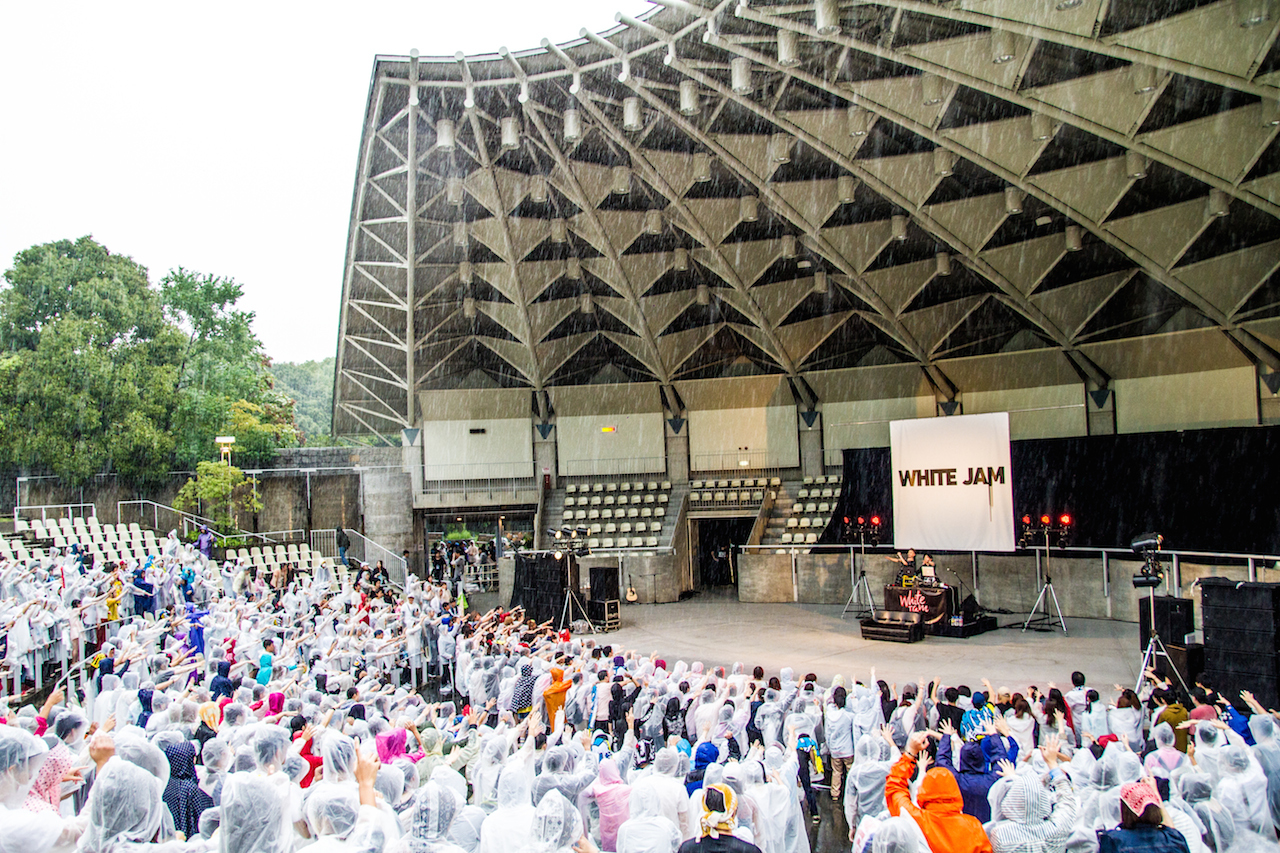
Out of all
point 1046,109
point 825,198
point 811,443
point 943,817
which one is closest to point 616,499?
point 811,443

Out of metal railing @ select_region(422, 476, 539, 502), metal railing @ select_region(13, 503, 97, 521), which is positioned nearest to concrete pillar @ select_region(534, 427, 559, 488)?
metal railing @ select_region(422, 476, 539, 502)

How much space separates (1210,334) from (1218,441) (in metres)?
5.95

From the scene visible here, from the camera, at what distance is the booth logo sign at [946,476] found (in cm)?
2105

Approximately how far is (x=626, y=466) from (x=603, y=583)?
39.4 feet

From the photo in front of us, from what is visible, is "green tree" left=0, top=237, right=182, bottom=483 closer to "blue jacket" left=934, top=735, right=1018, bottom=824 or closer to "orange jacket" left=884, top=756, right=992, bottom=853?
"blue jacket" left=934, top=735, right=1018, bottom=824

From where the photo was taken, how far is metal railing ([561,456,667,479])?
3512 cm

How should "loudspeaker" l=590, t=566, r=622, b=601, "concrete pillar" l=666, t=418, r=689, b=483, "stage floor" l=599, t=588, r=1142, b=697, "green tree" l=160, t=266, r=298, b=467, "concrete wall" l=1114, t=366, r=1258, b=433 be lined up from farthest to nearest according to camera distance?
"concrete pillar" l=666, t=418, r=689, b=483 → "green tree" l=160, t=266, r=298, b=467 → "concrete wall" l=1114, t=366, r=1258, b=433 → "loudspeaker" l=590, t=566, r=622, b=601 → "stage floor" l=599, t=588, r=1142, b=697

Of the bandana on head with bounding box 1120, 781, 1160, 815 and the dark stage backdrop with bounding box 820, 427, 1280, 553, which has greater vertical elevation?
the dark stage backdrop with bounding box 820, 427, 1280, 553

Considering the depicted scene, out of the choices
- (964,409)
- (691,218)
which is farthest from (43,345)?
(964,409)

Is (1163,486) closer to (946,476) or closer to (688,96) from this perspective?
(946,476)

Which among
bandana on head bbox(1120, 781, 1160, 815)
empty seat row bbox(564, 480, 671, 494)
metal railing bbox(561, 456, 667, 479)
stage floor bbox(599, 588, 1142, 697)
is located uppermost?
metal railing bbox(561, 456, 667, 479)

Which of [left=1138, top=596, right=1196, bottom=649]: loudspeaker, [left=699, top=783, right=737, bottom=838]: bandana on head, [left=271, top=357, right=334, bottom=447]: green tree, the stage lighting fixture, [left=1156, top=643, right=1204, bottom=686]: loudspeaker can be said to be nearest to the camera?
[left=699, top=783, right=737, bottom=838]: bandana on head

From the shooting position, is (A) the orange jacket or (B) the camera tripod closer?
(A) the orange jacket

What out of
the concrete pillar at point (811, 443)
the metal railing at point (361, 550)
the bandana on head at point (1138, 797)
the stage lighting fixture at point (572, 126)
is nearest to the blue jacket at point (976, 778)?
the bandana on head at point (1138, 797)
